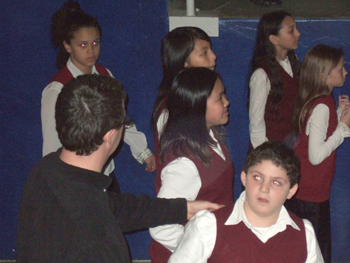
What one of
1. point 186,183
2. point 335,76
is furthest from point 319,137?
point 186,183

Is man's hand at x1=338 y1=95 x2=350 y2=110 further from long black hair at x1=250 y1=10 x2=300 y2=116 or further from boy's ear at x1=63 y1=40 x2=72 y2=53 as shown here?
boy's ear at x1=63 y1=40 x2=72 y2=53

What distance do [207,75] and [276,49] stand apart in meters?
0.82

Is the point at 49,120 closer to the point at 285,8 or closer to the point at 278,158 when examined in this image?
the point at 278,158

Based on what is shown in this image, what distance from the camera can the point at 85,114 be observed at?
1219mm

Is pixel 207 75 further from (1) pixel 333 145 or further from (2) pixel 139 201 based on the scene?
(1) pixel 333 145

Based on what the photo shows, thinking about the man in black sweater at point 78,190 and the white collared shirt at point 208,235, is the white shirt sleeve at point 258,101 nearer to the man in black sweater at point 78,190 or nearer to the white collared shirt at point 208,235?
the white collared shirt at point 208,235

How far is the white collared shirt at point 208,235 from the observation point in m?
1.39

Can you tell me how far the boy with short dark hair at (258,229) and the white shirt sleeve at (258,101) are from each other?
801 mm

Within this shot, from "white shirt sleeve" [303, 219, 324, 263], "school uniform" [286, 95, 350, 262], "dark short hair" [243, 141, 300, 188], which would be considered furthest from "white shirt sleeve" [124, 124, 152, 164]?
"white shirt sleeve" [303, 219, 324, 263]

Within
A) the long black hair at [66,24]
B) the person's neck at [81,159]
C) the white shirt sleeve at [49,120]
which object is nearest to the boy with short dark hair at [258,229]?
the person's neck at [81,159]

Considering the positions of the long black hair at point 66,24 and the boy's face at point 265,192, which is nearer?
the boy's face at point 265,192

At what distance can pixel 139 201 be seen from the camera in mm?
1536

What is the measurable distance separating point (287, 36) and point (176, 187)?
126cm

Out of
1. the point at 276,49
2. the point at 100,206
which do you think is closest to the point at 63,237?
the point at 100,206
